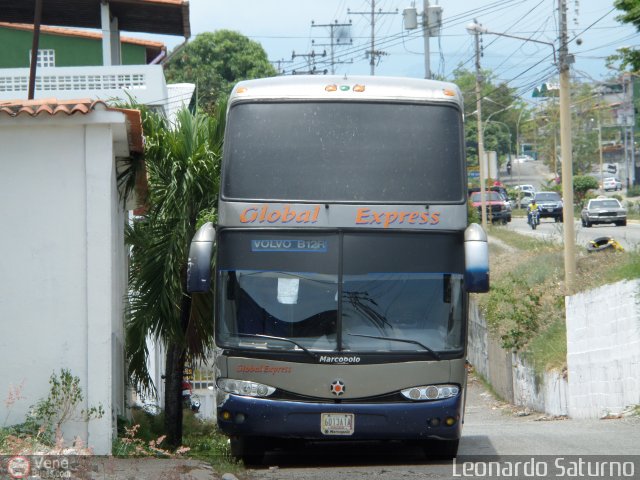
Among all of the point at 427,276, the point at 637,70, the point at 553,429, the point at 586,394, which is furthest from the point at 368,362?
the point at 637,70

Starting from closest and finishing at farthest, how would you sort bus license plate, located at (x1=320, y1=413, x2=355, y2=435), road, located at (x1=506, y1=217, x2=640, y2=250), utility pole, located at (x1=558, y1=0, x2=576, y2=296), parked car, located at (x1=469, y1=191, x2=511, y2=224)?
bus license plate, located at (x1=320, y1=413, x2=355, y2=435) < utility pole, located at (x1=558, y1=0, x2=576, y2=296) < road, located at (x1=506, y1=217, x2=640, y2=250) < parked car, located at (x1=469, y1=191, x2=511, y2=224)

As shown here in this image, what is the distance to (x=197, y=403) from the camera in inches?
951

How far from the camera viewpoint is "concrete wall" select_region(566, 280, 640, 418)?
601 inches

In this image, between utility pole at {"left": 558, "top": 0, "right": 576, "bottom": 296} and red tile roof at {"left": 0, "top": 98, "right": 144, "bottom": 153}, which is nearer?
red tile roof at {"left": 0, "top": 98, "right": 144, "bottom": 153}

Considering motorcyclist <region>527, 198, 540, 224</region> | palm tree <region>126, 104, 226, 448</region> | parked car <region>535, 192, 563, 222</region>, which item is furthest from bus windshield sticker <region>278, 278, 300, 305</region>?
parked car <region>535, 192, 563, 222</region>

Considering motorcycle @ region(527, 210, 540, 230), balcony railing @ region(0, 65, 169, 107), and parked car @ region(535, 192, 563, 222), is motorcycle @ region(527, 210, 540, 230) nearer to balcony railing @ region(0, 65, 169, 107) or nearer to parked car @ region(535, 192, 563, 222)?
parked car @ region(535, 192, 563, 222)

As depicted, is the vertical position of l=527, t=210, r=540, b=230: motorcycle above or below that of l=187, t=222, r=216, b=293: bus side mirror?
above

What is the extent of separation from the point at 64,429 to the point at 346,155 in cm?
393

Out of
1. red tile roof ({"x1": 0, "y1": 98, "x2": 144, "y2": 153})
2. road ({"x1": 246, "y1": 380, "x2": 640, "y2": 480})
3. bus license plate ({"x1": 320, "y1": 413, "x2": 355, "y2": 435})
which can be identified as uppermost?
red tile roof ({"x1": 0, "y1": 98, "x2": 144, "y2": 153})

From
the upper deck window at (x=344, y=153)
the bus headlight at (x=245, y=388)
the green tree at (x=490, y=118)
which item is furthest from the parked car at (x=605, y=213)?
the green tree at (x=490, y=118)

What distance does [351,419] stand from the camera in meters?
10.0

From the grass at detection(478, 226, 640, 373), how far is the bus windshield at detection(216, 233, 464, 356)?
6389 mm

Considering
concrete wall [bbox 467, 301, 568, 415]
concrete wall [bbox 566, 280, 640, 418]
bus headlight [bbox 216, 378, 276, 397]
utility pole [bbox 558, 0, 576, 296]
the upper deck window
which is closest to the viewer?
bus headlight [bbox 216, 378, 276, 397]

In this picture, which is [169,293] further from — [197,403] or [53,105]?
[197,403]
